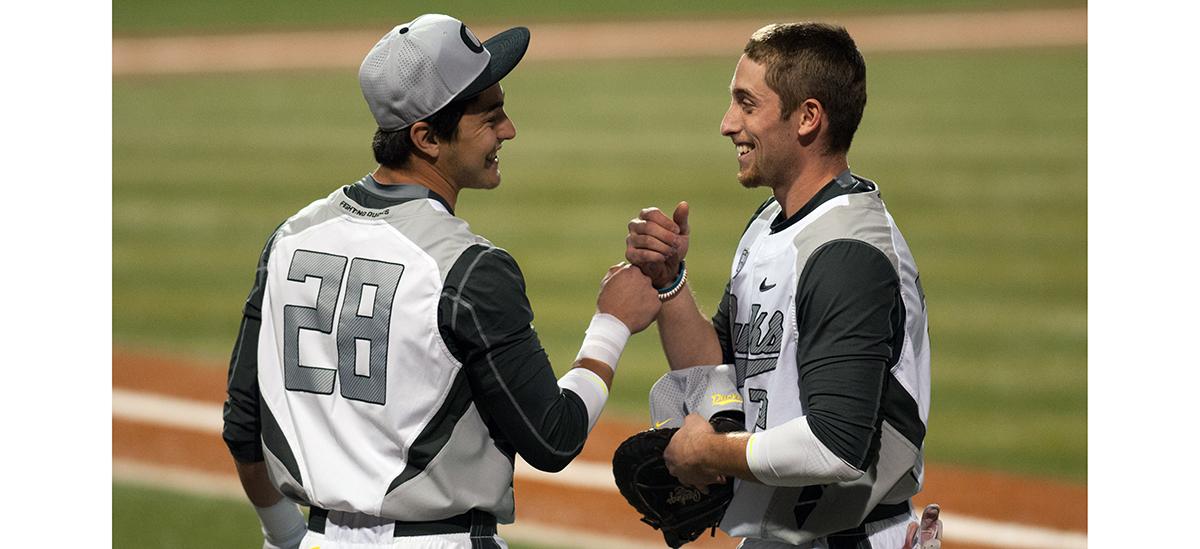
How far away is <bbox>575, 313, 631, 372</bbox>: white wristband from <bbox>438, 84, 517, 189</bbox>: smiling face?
A: 0.41 m

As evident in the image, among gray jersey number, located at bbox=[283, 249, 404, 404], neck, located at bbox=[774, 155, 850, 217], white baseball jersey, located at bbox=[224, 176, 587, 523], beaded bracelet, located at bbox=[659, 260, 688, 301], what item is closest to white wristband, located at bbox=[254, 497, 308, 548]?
white baseball jersey, located at bbox=[224, 176, 587, 523]

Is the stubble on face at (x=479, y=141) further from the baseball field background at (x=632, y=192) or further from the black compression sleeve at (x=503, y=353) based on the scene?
the baseball field background at (x=632, y=192)

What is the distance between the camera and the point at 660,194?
10.7 meters

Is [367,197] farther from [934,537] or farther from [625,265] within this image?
[934,537]

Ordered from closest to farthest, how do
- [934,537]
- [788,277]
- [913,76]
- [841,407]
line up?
1. [841,407]
2. [788,277]
3. [934,537]
4. [913,76]

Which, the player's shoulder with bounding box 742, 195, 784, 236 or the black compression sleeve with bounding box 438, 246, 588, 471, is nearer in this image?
the black compression sleeve with bounding box 438, 246, 588, 471

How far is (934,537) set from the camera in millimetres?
2781

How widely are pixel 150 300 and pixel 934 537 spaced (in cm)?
805

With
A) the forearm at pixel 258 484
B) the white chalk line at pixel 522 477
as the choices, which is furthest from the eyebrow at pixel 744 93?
the white chalk line at pixel 522 477

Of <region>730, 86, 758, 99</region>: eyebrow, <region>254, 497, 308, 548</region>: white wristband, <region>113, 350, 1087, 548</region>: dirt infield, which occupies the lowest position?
<region>113, 350, 1087, 548</region>: dirt infield

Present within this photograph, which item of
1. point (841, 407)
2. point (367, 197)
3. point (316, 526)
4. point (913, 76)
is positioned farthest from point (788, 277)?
point (913, 76)

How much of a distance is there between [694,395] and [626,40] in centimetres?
1163

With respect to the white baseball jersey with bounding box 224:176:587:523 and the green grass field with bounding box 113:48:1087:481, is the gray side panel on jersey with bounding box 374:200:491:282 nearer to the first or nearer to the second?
the white baseball jersey with bounding box 224:176:587:523

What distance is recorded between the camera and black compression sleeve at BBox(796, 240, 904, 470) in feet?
7.96
